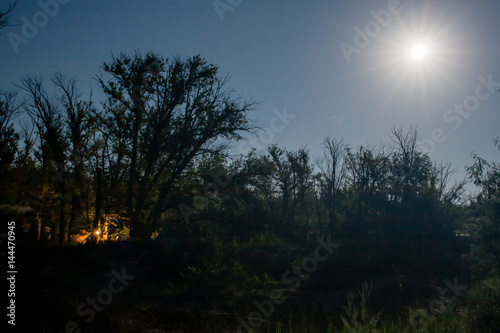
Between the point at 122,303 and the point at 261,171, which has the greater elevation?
the point at 261,171

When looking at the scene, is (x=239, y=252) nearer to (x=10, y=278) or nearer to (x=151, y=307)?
(x=151, y=307)

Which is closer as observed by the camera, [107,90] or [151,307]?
[151,307]

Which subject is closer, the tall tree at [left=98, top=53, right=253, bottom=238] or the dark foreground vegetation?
the dark foreground vegetation

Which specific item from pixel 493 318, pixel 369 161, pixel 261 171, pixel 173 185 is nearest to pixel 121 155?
pixel 173 185

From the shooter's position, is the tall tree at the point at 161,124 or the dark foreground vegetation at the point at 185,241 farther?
the tall tree at the point at 161,124

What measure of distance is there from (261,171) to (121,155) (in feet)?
32.7

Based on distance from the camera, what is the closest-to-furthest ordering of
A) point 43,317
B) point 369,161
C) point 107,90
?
point 43,317 → point 107,90 → point 369,161

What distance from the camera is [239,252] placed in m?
22.1

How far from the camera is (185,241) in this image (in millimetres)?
19531

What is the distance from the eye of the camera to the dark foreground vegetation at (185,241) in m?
10.2

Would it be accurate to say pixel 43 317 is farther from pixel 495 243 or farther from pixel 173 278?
pixel 495 243

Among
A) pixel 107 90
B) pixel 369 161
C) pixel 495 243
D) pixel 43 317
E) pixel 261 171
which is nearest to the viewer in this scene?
pixel 43 317

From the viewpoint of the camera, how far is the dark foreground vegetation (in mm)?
10172

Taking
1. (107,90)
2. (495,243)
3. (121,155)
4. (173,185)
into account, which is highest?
(107,90)
